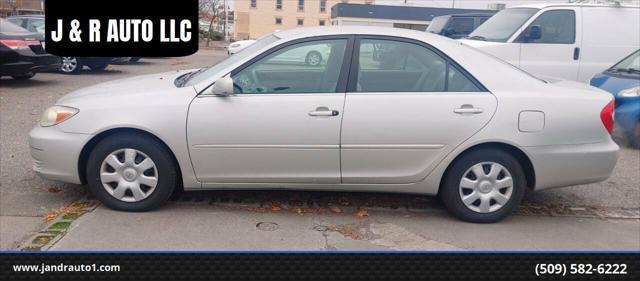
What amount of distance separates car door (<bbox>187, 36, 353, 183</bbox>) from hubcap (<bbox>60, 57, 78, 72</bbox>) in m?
10.2

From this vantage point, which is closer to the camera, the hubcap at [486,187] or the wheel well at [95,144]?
the wheel well at [95,144]

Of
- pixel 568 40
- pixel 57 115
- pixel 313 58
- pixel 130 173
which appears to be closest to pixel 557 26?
pixel 568 40

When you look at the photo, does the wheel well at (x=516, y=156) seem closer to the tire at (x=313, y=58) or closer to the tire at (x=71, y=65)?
the tire at (x=313, y=58)

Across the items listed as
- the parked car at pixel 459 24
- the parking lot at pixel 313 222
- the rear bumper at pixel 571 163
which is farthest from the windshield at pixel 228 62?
the parked car at pixel 459 24

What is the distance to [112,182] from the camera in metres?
3.81

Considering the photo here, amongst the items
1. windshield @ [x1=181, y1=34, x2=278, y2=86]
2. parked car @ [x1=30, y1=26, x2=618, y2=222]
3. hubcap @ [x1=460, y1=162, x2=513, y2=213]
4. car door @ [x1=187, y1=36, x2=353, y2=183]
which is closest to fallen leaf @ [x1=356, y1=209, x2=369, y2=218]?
parked car @ [x1=30, y1=26, x2=618, y2=222]

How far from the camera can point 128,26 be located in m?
3.47

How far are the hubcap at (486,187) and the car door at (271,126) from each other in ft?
3.31

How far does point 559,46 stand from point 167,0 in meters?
6.41

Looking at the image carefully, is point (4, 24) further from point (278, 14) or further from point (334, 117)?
point (278, 14)

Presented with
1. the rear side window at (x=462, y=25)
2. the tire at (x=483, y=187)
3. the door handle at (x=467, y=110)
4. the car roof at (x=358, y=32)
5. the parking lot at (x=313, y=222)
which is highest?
the rear side window at (x=462, y=25)

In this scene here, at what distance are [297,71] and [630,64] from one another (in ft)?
17.5

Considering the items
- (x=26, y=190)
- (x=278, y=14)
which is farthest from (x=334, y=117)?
(x=278, y=14)

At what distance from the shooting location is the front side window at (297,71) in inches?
150
